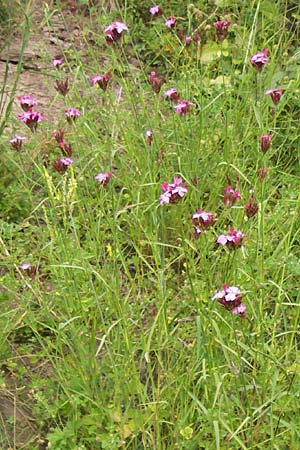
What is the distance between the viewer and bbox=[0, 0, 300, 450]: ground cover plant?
1.84 metres

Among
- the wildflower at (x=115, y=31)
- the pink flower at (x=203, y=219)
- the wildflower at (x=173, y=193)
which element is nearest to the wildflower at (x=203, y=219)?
the pink flower at (x=203, y=219)

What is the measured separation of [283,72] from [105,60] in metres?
1.08

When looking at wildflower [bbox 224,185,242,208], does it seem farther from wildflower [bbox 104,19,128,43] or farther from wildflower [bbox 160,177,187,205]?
wildflower [bbox 104,19,128,43]

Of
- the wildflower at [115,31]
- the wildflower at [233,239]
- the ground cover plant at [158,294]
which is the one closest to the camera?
the wildflower at [233,239]

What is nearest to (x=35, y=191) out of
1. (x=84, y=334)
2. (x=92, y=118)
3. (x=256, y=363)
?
(x=92, y=118)

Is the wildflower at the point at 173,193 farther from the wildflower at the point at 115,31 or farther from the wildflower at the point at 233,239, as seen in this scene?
the wildflower at the point at 115,31

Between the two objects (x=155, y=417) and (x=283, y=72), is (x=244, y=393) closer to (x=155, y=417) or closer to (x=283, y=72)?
(x=155, y=417)

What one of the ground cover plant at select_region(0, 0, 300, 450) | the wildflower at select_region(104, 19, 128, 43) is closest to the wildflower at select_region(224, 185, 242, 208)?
the ground cover plant at select_region(0, 0, 300, 450)

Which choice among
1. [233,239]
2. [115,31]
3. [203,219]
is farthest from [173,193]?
[115,31]

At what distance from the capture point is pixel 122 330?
1988 mm

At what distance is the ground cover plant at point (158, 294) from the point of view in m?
1.84

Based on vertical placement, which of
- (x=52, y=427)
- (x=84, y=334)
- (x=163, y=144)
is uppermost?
(x=163, y=144)

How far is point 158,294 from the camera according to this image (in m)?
2.05

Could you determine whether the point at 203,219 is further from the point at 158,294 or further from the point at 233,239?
the point at 158,294
